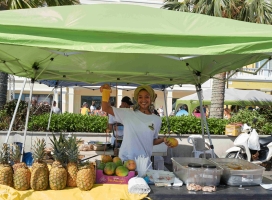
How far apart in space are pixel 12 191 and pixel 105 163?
0.89 meters

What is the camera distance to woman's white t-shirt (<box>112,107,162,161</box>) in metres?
3.52

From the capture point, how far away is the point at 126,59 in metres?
4.73

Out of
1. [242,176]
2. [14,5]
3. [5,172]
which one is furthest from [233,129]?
[5,172]

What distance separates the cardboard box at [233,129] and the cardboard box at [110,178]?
20.4ft

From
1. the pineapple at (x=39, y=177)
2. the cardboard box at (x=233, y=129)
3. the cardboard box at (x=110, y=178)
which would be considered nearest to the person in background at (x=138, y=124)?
the cardboard box at (x=110, y=178)

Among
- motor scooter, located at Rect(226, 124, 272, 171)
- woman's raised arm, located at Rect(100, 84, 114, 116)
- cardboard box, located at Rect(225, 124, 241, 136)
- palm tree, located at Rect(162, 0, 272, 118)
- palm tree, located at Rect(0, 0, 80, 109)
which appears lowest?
motor scooter, located at Rect(226, 124, 272, 171)

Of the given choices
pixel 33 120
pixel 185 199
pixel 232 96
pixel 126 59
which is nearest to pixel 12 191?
pixel 185 199

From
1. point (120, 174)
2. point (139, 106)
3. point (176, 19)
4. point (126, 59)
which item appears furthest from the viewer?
point (126, 59)

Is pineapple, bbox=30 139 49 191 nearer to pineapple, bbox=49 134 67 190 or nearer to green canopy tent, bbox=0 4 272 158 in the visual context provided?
pineapple, bbox=49 134 67 190

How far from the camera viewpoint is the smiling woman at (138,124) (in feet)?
11.5

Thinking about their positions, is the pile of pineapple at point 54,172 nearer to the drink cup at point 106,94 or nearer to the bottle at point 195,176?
the drink cup at point 106,94

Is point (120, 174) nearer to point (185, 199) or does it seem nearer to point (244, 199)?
Answer: point (185, 199)

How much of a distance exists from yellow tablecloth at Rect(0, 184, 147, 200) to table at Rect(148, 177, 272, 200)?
161 mm

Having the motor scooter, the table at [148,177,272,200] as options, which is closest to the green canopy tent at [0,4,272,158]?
the table at [148,177,272,200]
